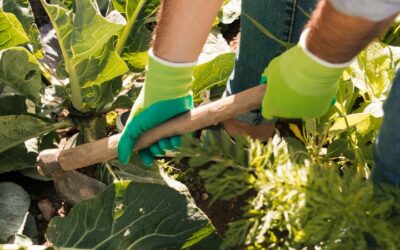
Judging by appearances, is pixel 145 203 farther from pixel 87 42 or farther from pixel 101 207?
pixel 87 42

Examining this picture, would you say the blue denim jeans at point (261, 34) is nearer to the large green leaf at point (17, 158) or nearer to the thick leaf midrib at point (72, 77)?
the thick leaf midrib at point (72, 77)

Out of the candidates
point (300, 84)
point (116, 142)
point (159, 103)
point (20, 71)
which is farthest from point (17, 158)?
point (300, 84)

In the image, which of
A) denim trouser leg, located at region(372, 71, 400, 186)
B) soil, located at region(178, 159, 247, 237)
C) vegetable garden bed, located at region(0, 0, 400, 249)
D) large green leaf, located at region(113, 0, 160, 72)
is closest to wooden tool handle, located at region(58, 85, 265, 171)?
Answer: vegetable garden bed, located at region(0, 0, 400, 249)

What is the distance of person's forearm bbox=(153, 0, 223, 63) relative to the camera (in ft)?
4.19

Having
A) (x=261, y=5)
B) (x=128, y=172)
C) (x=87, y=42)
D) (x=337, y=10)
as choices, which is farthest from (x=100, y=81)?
(x=337, y=10)

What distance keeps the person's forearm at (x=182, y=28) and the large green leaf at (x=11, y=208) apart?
709 millimetres

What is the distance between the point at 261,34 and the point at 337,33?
694 millimetres

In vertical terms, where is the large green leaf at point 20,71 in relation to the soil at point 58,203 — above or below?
above

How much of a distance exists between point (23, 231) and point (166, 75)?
74 cm

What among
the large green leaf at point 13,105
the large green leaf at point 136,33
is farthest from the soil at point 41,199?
the large green leaf at point 136,33

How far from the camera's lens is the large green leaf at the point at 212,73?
6.01 ft

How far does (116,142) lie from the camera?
144cm

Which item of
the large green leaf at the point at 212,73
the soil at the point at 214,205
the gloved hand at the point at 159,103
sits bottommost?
the soil at the point at 214,205

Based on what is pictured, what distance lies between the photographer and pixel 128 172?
1808 millimetres
